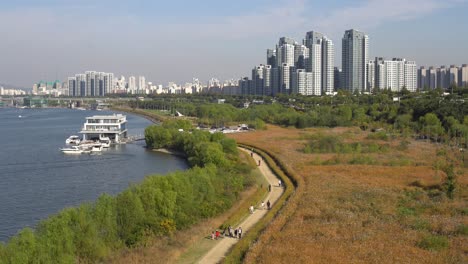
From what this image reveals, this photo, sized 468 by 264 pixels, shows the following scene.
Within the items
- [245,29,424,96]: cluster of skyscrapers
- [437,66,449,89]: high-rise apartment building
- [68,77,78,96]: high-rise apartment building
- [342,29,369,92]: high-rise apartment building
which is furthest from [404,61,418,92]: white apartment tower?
[68,77,78,96]: high-rise apartment building

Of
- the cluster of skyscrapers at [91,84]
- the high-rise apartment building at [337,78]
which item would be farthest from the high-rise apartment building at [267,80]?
the cluster of skyscrapers at [91,84]

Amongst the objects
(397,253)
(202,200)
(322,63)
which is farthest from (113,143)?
(322,63)

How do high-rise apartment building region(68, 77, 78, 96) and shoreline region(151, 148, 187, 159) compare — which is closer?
shoreline region(151, 148, 187, 159)

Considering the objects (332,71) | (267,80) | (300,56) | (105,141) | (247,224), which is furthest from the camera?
(267,80)

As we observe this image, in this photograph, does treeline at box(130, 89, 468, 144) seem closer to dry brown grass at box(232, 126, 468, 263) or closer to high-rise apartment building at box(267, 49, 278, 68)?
dry brown grass at box(232, 126, 468, 263)

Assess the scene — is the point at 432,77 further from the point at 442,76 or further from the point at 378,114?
the point at 378,114

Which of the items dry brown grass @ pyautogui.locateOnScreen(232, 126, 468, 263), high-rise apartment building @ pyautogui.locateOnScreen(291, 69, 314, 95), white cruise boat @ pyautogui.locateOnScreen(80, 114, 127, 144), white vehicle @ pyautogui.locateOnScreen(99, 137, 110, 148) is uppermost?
high-rise apartment building @ pyautogui.locateOnScreen(291, 69, 314, 95)

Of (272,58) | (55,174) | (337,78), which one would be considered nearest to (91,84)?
(272,58)
